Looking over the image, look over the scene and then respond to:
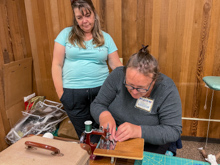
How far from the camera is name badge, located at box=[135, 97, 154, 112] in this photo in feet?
3.70

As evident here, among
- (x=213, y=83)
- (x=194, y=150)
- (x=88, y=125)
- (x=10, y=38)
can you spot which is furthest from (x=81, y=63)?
(x=194, y=150)

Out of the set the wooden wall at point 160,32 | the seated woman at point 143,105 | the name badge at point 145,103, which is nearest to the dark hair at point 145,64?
the seated woman at point 143,105

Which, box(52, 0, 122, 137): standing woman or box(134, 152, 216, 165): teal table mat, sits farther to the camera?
box(52, 0, 122, 137): standing woman

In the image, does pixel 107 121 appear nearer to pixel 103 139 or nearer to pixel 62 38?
pixel 103 139

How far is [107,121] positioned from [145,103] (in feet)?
0.85

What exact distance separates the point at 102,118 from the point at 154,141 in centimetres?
35

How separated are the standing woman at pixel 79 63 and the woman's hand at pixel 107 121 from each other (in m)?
0.51

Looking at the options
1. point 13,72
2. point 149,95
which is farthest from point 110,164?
point 13,72

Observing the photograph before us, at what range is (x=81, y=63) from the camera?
1.67m

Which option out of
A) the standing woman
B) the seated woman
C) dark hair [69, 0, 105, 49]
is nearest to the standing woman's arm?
Result: the standing woman

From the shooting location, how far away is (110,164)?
88 cm

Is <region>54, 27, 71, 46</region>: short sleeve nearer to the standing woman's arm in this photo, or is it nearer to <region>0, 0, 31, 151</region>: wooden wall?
the standing woman's arm

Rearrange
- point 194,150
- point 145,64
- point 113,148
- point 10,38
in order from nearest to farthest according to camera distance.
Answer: point 113,148 → point 145,64 → point 10,38 → point 194,150

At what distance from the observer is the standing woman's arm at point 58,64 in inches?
65.1
